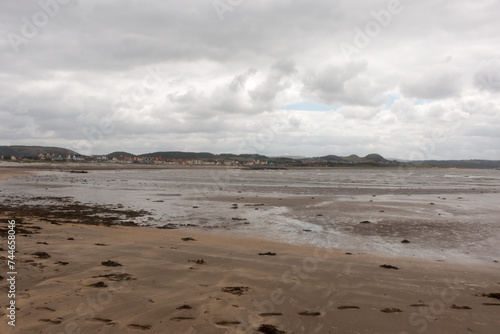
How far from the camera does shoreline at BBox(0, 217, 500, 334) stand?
523 cm

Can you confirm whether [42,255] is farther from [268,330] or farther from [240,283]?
[268,330]

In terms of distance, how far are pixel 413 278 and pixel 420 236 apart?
23.5 feet

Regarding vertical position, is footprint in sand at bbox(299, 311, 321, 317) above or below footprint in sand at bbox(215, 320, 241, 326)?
below

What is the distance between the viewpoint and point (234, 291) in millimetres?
6586

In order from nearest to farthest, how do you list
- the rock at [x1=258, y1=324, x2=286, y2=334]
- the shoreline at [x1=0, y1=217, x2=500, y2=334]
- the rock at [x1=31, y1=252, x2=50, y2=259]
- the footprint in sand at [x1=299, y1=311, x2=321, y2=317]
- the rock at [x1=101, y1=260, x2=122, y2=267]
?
the rock at [x1=258, y1=324, x2=286, y2=334]
the shoreline at [x1=0, y1=217, x2=500, y2=334]
the footprint in sand at [x1=299, y1=311, x2=321, y2=317]
the rock at [x1=101, y1=260, x2=122, y2=267]
the rock at [x1=31, y1=252, x2=50, y2=259]

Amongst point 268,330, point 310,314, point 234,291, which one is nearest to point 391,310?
point 310,314

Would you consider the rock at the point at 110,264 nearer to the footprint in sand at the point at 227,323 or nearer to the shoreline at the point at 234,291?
the shoreline at the point at 234,291

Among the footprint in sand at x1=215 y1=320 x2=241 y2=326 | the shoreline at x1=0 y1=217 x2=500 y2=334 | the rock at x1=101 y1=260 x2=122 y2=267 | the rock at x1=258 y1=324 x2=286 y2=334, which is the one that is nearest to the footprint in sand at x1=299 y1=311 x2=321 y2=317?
the shoreline at x1=0 y1=217 x2=500 y2=334

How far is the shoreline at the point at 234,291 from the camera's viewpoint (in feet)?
17.2

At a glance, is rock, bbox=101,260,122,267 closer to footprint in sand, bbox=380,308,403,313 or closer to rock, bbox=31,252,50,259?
rock, bbox=31,252,50,259

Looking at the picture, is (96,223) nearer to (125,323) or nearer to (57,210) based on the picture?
(57,210)

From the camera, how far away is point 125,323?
4996 millimetres

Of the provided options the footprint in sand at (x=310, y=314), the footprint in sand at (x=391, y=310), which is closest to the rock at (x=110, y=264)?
the footprint in sand at (x=310, y=314)

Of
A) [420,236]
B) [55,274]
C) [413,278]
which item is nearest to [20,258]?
[55,274]
